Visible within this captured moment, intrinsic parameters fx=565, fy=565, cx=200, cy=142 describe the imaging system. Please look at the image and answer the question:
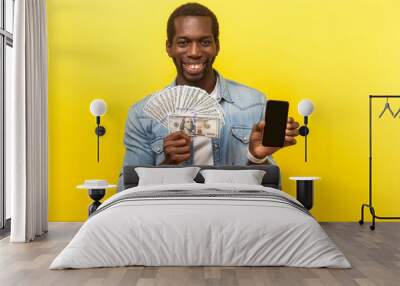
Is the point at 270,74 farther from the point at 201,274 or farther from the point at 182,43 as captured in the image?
the point at 201,274

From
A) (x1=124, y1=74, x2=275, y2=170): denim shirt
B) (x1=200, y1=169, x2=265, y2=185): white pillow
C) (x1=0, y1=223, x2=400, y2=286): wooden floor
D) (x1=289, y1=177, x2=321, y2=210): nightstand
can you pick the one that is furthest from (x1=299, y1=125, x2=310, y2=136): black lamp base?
(x1=0, y1=223, x2=400, y2=286): wooden floor

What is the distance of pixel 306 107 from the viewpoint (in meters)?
7.18

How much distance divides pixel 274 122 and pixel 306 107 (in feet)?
1.58

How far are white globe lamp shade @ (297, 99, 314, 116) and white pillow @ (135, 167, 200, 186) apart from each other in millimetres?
1594

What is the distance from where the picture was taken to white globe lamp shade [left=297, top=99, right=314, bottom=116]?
717cm

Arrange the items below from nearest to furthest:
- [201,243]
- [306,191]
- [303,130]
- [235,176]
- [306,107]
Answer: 1. [201,243]
2. [235,176]
3. [306,191]
4. [306,107]
5. [303,130]

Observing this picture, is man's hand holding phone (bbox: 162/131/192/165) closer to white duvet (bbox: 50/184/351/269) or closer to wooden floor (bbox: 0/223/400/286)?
wooden floor (bbox: 0/223/400/286)

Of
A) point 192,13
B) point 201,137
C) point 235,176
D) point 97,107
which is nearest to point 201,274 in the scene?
point 235,176

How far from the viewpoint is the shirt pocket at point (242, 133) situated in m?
7.28

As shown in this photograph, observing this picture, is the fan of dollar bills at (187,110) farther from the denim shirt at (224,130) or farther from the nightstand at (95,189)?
the nightstand at (95,189)

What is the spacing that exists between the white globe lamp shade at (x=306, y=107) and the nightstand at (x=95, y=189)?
2540mm

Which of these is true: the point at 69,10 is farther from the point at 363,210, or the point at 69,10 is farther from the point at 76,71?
the point at 363,210

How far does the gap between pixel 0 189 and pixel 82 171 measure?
1.14 m

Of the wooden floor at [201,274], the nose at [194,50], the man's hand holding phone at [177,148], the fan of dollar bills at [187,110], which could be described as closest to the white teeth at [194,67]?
the nose at [194,50]
